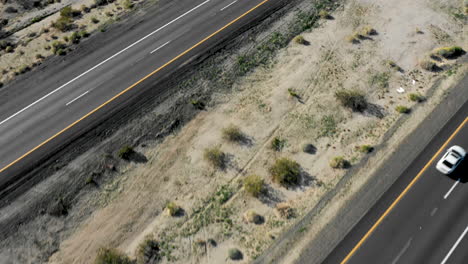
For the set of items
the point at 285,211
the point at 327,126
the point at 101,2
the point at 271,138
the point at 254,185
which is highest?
the point at 101,2

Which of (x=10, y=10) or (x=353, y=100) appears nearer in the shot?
(x=353, y=100)

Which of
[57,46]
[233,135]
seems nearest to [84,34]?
[57,46]

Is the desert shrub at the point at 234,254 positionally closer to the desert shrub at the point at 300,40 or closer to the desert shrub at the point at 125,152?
the desert shrub at the point at 125,152

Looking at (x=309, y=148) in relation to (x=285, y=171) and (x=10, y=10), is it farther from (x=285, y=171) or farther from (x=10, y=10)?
(x=10, y=10)

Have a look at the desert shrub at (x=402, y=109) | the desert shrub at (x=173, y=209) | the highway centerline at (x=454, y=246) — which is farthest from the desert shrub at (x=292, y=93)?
the highway centerline at (x=454, y=246)

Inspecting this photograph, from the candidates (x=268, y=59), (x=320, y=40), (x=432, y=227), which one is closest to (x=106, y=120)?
(x=268, y=59)

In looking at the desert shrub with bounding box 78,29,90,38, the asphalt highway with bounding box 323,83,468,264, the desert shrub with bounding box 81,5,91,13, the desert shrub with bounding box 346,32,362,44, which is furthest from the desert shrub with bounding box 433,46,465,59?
the desert shrub with bounding box 81,5,91,13
